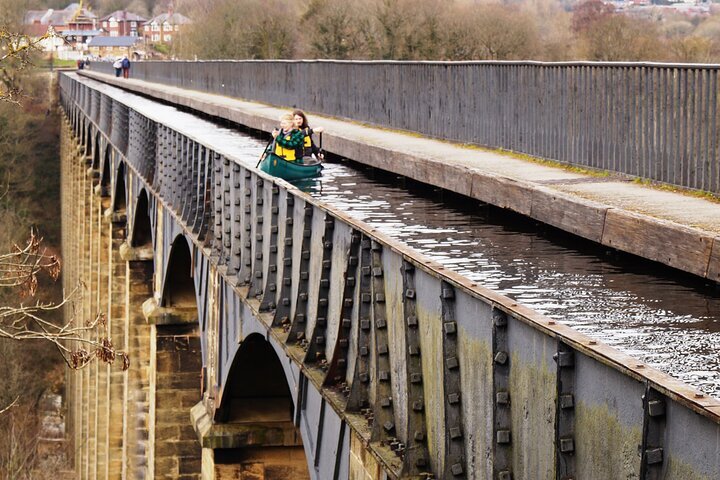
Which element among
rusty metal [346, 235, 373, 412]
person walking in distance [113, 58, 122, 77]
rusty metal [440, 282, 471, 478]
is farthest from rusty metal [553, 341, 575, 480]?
person walking in distance [113, 58, 122, 77]

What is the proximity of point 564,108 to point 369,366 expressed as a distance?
8.34 metres

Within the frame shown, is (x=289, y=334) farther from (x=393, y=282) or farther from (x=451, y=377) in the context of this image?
(x=451, y=377)

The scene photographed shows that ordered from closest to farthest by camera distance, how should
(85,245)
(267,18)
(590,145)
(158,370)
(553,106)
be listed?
(590,145), (553,106), (158,370), (85,245), (267,18)

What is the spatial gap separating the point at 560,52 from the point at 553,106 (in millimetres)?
40204

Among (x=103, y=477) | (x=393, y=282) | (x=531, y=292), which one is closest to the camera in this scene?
(x=393, y=282)

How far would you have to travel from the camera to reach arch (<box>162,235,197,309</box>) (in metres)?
19.0

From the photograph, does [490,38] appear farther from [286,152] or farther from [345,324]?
[345,324]

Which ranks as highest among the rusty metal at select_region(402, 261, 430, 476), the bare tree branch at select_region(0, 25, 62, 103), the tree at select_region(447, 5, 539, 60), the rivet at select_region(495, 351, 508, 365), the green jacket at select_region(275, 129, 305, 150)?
the tree at select_region(447, 5, 539, 60)

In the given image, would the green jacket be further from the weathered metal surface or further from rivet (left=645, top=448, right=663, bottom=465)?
rivet (left=645, top=448, right=663, bottom=465)

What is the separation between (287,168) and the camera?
15125 millimetres

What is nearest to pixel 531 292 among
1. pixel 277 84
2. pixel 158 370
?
pixel 158 370

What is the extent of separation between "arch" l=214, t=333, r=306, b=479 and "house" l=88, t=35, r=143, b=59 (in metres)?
172

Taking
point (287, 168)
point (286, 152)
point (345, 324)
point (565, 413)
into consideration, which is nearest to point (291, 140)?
point (286, 152)

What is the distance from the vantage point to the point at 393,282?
6.59 meters
